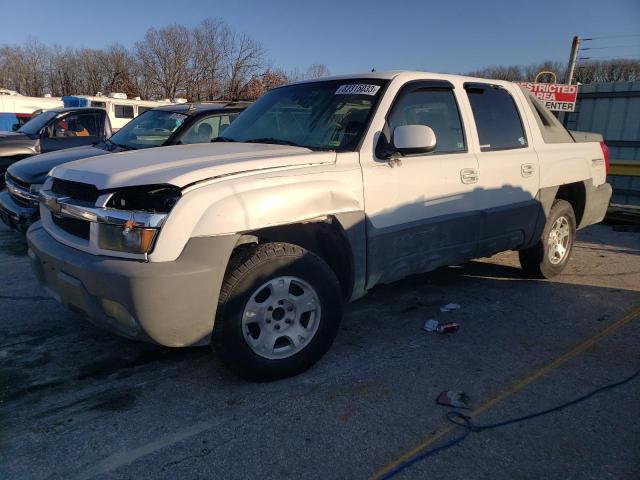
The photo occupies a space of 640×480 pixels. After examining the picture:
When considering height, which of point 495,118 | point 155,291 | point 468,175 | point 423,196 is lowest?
point 155,291

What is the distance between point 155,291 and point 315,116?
1.92 m

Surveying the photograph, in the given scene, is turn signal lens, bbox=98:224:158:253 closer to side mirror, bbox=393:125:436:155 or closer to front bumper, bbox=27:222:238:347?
front bumper, bbox=27:222:238:347

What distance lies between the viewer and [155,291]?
2.65m

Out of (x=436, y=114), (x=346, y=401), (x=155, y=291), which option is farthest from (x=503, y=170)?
(x=155, y=291)

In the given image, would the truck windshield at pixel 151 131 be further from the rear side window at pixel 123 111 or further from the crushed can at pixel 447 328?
the rear side window at pixel 123 111

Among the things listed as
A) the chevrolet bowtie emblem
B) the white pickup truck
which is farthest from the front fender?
the chevrolet bowtie emblem

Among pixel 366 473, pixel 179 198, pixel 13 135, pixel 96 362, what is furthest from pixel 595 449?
pixel 13 135

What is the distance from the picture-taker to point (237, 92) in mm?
37750

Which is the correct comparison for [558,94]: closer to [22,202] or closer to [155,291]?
[22,202]

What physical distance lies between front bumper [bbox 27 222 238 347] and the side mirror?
138 centimetres

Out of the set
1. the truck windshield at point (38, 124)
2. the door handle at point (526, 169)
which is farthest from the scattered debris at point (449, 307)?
the truck windshield at point (38, 124)

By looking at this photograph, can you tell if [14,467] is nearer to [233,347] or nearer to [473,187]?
[233,347]

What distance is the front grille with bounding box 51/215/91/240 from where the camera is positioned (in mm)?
3020

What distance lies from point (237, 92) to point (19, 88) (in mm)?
31060
